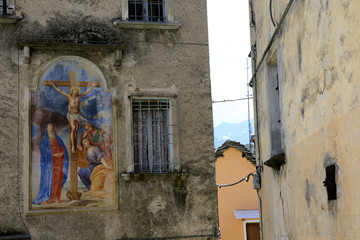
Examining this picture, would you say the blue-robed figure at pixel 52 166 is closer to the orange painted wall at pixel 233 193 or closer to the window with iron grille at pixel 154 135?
the window with iron grille at pixel 154 135

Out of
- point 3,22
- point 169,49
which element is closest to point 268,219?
point 169,49

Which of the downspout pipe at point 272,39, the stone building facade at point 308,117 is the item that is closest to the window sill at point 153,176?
the stone building facade at point 308,117

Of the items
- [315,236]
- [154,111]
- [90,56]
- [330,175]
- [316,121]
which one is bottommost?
[315,236]

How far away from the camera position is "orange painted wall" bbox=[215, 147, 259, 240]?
A: 2102 cm

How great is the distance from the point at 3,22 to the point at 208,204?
571cm

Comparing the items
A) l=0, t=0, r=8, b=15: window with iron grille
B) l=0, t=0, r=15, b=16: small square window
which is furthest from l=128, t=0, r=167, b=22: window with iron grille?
l=0, t=0, r=8, b=15: window with iron grille

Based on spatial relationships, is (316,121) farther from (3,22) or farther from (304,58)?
(3,22)

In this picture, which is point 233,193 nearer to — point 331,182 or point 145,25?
point 145,25

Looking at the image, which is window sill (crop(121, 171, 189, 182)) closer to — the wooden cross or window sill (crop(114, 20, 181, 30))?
the wooden cross

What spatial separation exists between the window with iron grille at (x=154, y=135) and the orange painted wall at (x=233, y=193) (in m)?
8.11

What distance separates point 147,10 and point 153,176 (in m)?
3.69

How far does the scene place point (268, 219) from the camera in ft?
40.5

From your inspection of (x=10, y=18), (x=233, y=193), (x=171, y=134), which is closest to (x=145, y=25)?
(x=171, y=134)

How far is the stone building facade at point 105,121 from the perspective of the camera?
1274cm
